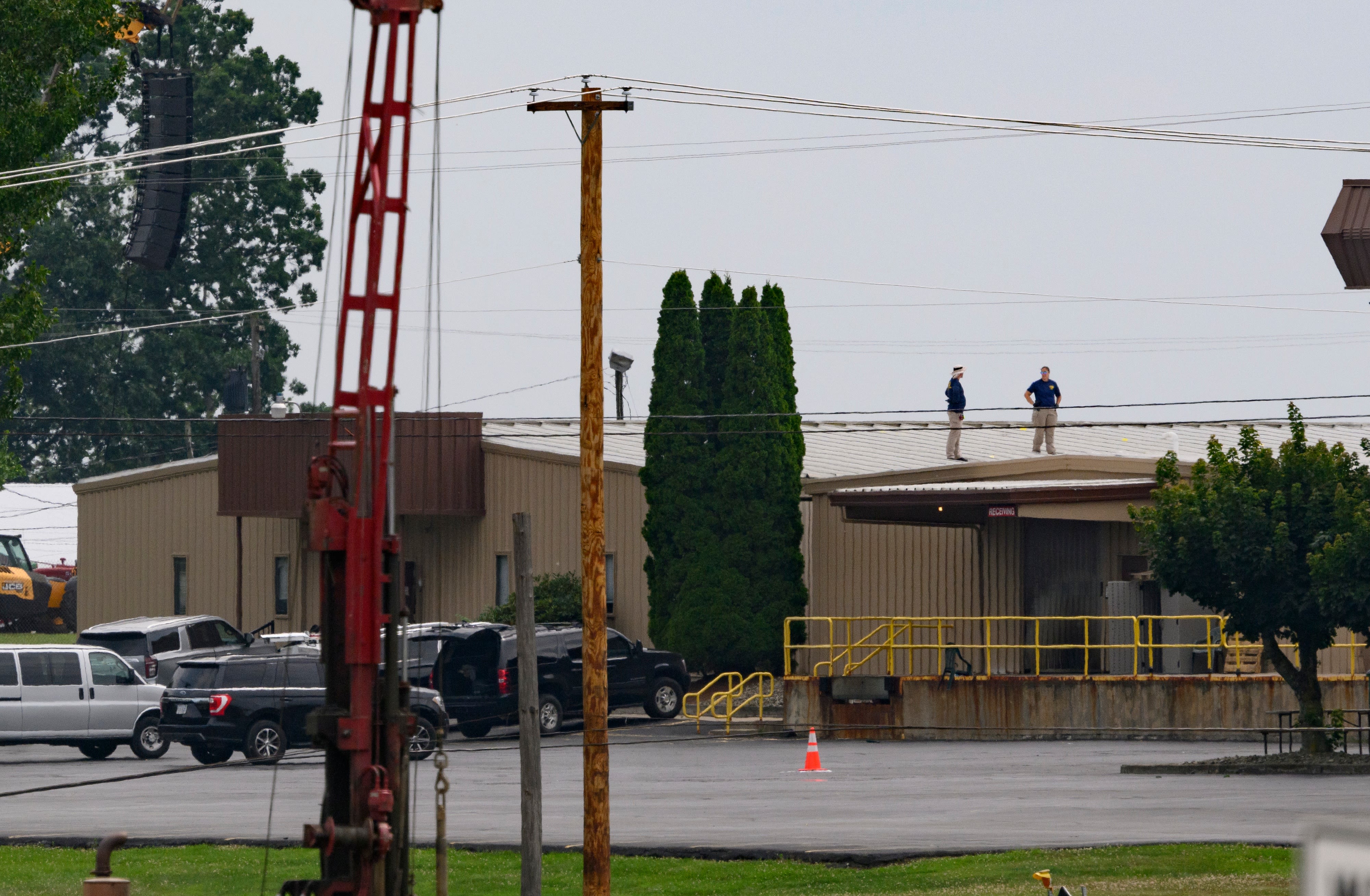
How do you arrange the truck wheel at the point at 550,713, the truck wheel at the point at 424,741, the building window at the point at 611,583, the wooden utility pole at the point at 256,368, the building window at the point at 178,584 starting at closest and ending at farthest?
1. the truck wheel at the point at 424,741
2. the truck wheel at the point at 550,713
3. the building window at the point at 611,583
4. the building window at the point at 178,584
5. the wooden utility pole at the point at 256,368

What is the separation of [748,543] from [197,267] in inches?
1962

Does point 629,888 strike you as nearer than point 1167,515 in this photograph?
Yes

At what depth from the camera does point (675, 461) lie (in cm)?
3950

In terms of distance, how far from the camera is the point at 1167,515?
27.4m

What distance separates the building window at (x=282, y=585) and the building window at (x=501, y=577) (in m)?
6.34

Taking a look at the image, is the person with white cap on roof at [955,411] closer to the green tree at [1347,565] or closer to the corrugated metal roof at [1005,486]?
the corrugated metal roof at [1005,486]

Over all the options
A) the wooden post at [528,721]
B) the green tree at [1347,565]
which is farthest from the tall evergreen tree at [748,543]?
the wooden post at [528,721]

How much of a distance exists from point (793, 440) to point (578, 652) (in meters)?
8.21

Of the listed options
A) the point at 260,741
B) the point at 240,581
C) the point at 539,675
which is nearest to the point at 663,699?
the point at 539,675

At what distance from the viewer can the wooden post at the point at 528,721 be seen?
1495cm

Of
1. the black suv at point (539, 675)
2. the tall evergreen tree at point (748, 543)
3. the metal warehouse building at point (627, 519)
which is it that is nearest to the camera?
the black suv at point (539, 675)

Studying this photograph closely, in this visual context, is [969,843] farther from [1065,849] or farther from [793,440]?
[793,440]

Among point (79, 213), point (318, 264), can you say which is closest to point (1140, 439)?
point (318, 264)

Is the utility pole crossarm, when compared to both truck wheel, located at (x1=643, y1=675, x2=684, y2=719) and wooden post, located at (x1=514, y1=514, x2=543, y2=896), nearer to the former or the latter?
wooden post, located at (x1=514, y1=514, x2=543, y2=896)
